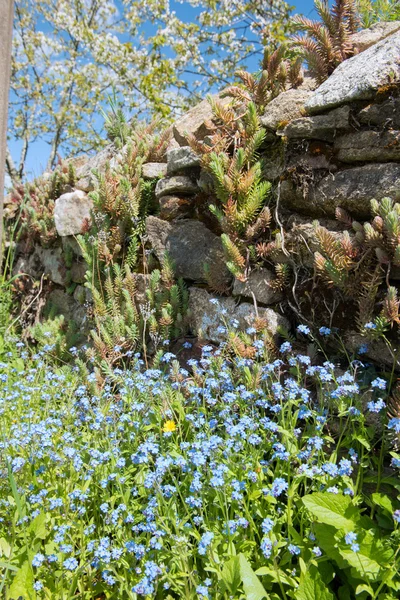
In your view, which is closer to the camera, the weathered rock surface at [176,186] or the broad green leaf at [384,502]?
the broad green leaf at [384,502]

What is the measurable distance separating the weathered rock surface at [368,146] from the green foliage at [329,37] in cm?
68

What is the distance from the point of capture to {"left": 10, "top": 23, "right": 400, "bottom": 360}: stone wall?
2.67 metres

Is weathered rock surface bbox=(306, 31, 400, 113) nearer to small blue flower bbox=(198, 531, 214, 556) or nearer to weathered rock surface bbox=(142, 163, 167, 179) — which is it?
weathered rock surface bbox=(142, 163, 167, 179)

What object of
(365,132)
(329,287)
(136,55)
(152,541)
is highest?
(136,55)

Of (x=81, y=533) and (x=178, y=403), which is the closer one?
(x=81, y=533)

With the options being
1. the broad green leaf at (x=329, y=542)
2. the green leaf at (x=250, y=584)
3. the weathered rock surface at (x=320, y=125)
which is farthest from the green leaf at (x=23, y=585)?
the weathered rock surface at (x=320, y=125)

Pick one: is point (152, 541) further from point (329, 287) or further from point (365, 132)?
point (365, 132)

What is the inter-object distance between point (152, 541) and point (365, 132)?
2392mm

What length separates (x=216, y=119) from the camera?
3.70m

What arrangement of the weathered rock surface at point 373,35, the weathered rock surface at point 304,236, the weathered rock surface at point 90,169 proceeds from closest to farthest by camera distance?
the weathered rock surface at point 304,236
the weathered rock surface at point 373,35
the weathered rock surface at point 90,169

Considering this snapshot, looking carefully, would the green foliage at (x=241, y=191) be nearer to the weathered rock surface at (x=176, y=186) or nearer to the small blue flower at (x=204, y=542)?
the weathered rock surface at (x=176, y=186)

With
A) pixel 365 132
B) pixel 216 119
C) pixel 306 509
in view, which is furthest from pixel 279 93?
pixel 306 509

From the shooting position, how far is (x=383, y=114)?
268cm

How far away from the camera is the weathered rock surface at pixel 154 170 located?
4.13m
